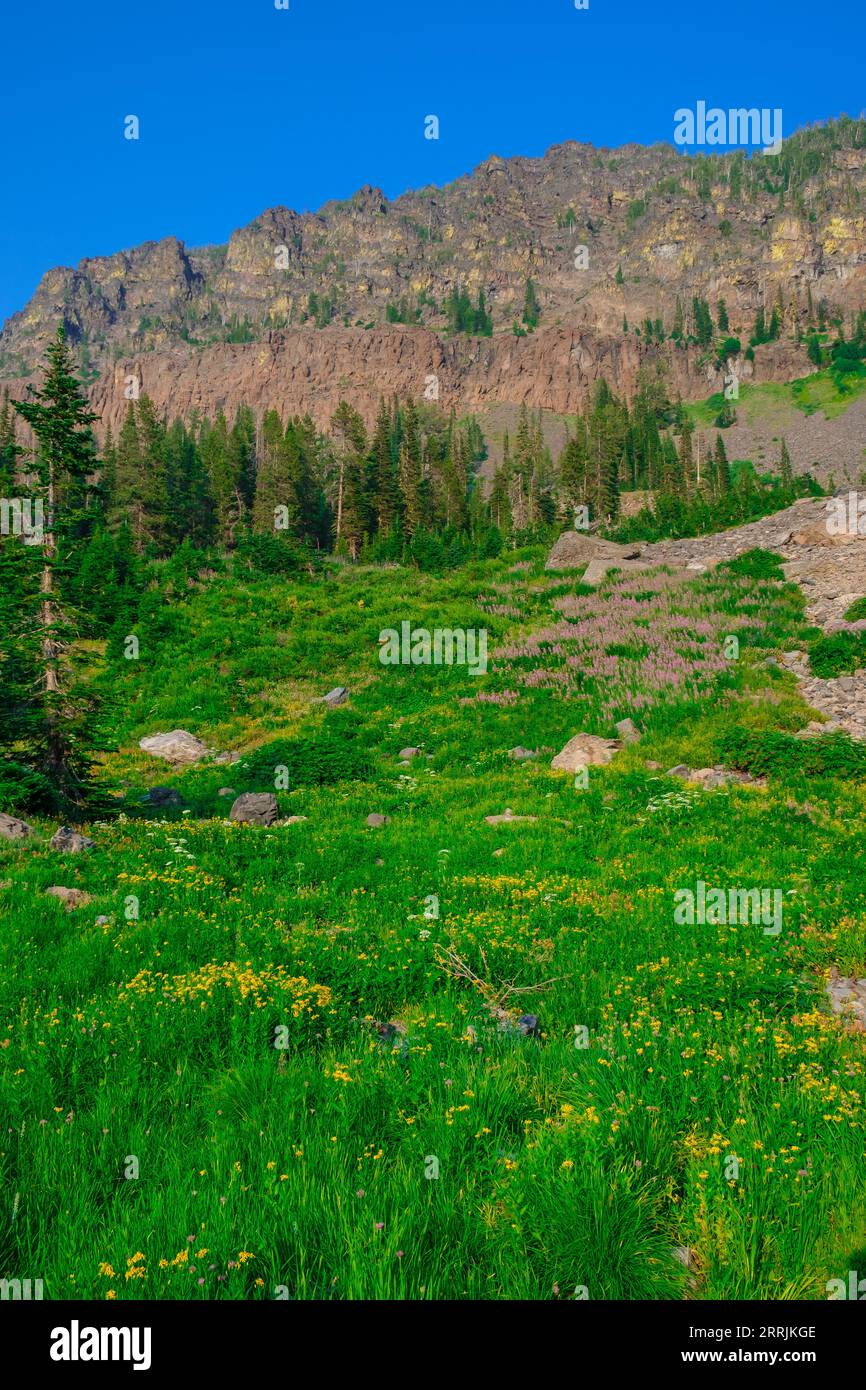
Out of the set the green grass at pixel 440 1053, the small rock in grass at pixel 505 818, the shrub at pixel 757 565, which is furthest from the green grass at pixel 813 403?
the green grass at pixel 440 1053

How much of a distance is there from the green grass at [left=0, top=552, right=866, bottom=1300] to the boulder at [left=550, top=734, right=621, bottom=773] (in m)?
1.22

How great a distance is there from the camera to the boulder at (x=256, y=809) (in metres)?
13.8

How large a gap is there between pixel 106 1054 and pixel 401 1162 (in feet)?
8.43

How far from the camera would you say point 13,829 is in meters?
9.83

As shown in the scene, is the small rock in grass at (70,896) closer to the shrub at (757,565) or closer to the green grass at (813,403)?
the shrub at (757,565)

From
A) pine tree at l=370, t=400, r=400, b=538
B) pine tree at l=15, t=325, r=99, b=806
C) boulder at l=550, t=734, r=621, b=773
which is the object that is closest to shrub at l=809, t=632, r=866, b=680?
boulder at l=550, t=734, r=621, b=773

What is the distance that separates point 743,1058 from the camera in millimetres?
4863

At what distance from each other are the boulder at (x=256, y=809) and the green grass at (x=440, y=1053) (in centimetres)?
105

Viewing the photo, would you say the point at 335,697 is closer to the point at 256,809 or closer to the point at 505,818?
the point at 256,809

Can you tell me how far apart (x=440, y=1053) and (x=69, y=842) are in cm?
723

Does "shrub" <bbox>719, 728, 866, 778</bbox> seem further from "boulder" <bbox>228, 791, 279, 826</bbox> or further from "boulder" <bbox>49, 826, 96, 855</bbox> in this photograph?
"boulder" <bbox>49, 826, 96, 855</bbox>

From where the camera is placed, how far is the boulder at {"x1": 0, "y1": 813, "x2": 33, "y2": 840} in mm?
9595

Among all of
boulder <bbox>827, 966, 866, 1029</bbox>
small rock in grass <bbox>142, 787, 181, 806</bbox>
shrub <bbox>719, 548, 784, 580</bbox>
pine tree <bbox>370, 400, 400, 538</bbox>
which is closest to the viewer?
boulder <bbox>827, 966, 866, 1029</bbox>

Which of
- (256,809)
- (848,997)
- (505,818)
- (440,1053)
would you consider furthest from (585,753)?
(440,1053)
